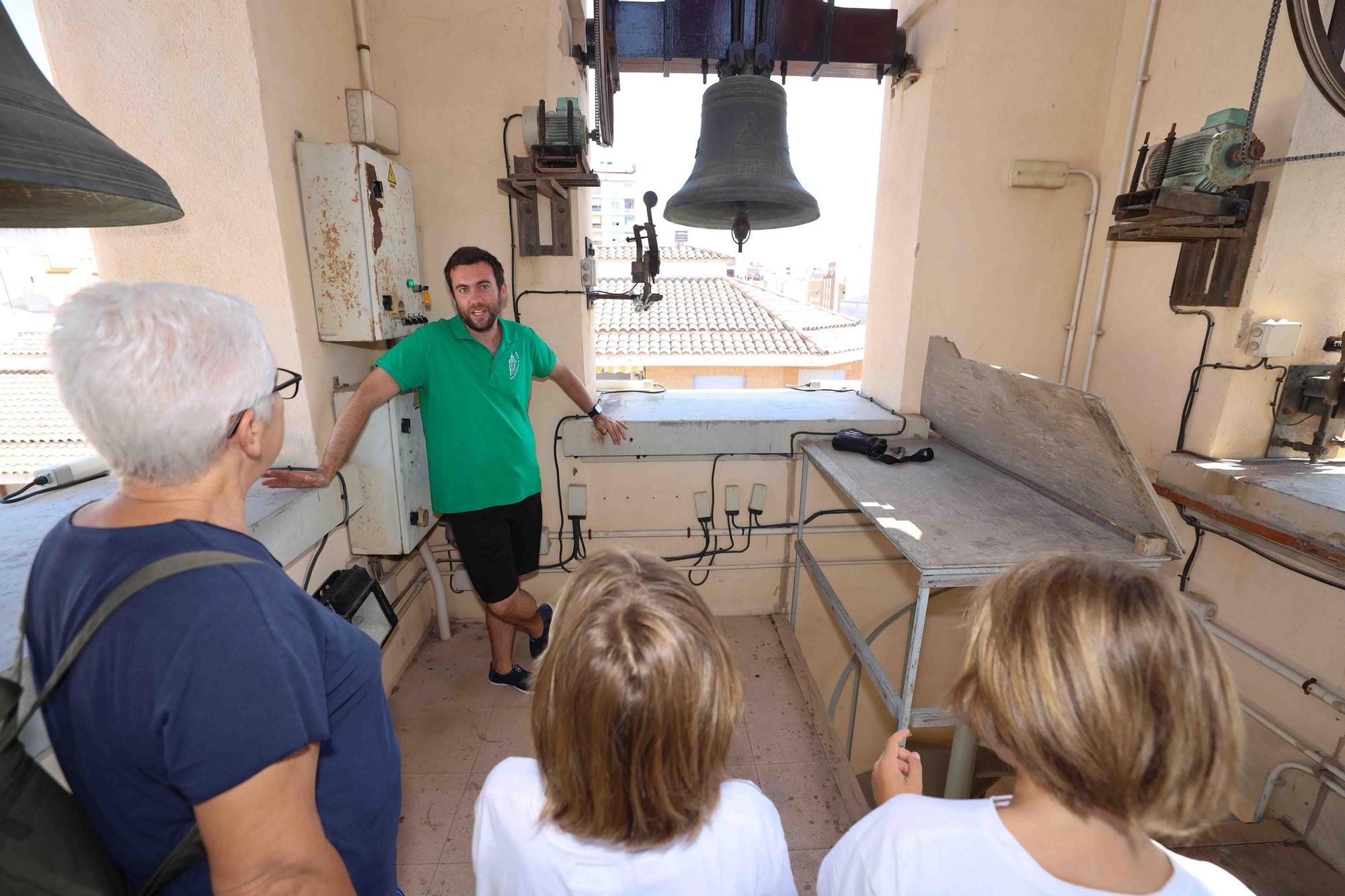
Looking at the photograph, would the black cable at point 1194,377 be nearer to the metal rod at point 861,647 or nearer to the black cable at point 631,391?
the metal rod at point 861,647

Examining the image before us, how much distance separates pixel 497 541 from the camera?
2.01 metres

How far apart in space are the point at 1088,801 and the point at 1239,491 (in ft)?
5.03

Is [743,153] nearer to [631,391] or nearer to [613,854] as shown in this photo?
[631,391]

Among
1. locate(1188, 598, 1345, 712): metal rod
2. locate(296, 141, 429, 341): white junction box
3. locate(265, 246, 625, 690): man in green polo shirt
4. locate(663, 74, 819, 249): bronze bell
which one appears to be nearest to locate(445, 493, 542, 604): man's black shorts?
locate(265, 246, 625, 690): man in green polo shirt

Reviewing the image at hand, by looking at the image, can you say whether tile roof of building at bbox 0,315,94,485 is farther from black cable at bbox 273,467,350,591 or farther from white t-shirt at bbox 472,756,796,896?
white t-shirt at bbox 472,756,796,896

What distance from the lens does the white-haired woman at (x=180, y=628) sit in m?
0.55

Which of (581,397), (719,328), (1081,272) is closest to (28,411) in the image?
(581,397)

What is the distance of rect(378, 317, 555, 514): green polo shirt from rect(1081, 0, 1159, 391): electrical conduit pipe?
2.22m

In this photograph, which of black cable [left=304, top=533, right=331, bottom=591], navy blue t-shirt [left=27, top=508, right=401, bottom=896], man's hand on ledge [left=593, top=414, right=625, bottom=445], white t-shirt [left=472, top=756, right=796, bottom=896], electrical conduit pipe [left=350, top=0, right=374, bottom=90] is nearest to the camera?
navy blue t-shirt [left=27, top=508, right=401, bottom=896]

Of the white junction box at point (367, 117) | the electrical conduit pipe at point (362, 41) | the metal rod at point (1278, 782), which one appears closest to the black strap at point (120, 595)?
the white junction box at point (367, 117)

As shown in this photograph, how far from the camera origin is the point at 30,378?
215 cm

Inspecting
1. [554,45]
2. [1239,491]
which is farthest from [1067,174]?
[554,45]

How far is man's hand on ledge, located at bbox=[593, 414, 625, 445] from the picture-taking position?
7.39 feet

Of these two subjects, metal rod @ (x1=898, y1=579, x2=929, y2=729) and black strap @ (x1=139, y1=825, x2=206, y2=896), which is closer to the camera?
black strap @ (x1=139, y1=825, x2=206, y2=896)
